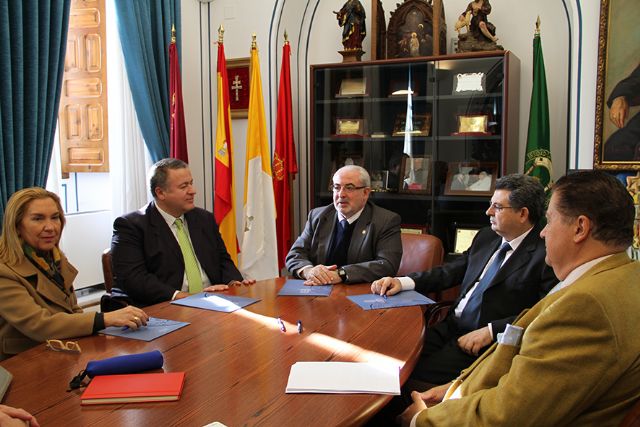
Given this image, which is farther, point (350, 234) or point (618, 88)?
point (618, 88)

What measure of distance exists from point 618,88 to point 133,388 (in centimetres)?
325

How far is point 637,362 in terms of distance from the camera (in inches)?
46.9

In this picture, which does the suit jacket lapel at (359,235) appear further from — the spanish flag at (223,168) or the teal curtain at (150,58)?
the teal curtain at (150,58)

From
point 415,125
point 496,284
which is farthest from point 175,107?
point 496,284

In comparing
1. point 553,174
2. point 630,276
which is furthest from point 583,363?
point 553,174

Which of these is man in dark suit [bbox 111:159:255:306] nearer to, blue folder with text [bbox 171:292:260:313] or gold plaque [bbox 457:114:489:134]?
blue folder with text [bbox 171:292:260:313]

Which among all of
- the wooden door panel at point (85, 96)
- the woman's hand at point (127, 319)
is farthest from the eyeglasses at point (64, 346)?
the wooden door panel at point (85, 96)

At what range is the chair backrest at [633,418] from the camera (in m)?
1.12

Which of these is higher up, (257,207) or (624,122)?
(624,122)

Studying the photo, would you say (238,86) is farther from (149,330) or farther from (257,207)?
(149,330)

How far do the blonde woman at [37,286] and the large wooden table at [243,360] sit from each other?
89mm

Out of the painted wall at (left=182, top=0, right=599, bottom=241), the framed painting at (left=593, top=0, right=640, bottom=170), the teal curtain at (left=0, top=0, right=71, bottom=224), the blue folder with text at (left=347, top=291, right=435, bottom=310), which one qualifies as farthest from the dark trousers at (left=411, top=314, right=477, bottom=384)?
the teal curtain at (left=0, top=0, right=71, bottom=224)

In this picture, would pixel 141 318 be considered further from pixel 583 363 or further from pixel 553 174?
pixel 553 174

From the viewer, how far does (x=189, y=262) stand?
291 centimetres
